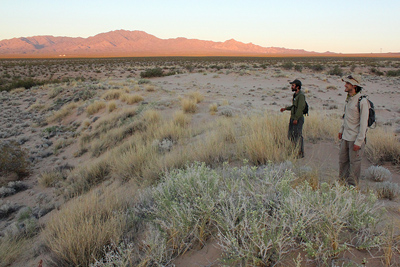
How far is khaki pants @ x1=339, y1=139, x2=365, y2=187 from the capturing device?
362 centimetres

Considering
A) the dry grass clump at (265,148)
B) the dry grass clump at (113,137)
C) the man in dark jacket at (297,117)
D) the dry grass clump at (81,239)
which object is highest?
the man in dark jacket at (297,117)

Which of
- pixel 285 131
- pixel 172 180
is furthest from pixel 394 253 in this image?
pixel 285 131

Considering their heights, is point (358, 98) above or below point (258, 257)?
above

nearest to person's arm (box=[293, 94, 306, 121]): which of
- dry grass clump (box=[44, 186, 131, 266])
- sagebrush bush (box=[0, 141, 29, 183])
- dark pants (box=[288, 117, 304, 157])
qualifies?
dark pants (box=[288, 117, 304, 157])

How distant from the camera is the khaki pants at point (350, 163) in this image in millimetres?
3616

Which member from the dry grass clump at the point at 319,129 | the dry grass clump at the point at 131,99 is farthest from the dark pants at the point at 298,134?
the dry grass clump at the point at 131,99

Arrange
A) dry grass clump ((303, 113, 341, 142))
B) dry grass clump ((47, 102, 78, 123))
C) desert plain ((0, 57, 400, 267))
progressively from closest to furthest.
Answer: desert plain ((0, 57, 400, 267))
dry grass clump ((303, 113, 341, 142))
dry grass clump ((47, 102, 78, 123))

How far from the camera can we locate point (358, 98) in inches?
138

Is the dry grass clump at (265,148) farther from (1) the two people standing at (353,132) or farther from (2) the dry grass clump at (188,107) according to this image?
(2) the dry grass clump at (188,107)

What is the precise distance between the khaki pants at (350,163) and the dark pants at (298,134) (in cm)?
96

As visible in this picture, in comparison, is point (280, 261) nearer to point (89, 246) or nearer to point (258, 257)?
point (258, 257)

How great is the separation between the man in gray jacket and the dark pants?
1070 mm

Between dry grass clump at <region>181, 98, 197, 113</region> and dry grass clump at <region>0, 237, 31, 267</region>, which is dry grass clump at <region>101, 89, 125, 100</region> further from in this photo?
dry grass clump at <region>0, 237, 31, 267</region>

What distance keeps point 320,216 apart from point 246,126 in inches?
162
